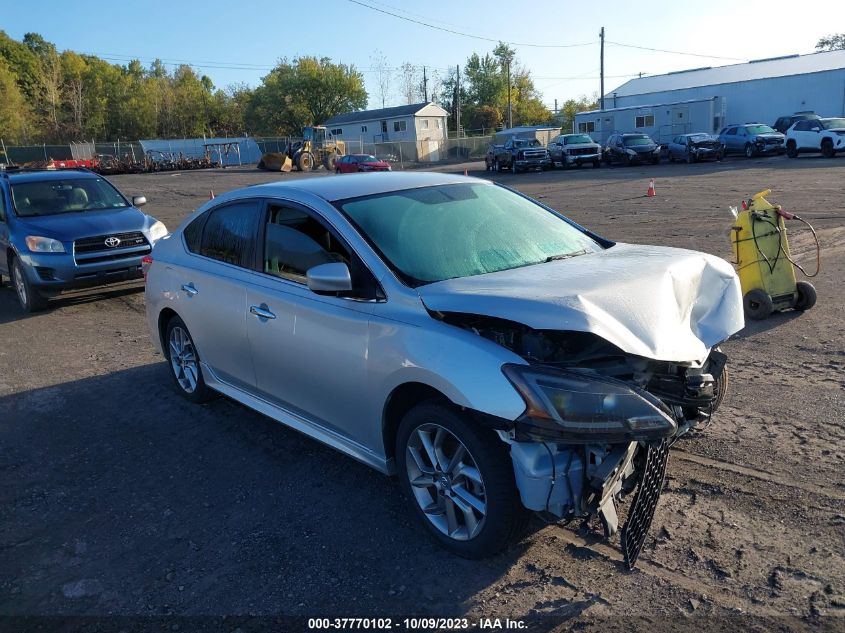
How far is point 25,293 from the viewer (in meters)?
9.38

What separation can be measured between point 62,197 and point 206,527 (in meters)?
8.35

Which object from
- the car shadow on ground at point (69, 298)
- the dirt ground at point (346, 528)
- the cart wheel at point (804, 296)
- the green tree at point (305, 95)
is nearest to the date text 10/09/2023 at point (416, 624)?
the dirt ground at point (346, 528)

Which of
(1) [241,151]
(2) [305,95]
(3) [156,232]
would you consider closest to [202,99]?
(2) [305,95]

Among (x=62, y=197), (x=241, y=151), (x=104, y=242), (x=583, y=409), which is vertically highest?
(x=241, y=151)

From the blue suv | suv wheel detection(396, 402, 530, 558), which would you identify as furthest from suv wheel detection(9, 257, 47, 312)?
suv wheel detection(396, 402, 530, 558)

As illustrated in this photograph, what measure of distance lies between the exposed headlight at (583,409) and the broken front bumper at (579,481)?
0.45ft

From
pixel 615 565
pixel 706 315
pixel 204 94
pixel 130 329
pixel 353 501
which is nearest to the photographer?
pixel 615 565

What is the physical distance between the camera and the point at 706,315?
3697mm

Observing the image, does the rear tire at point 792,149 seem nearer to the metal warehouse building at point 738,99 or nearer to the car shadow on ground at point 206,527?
the metal warehouse building at point 738,99

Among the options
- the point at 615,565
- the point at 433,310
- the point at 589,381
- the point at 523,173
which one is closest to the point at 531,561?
the point at 615,565

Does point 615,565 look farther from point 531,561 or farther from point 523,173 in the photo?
point 523,173

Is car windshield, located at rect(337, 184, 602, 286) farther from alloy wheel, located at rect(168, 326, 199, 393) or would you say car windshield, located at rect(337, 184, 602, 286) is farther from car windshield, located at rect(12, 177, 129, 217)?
car windshield, located at rect(12, 177, 129, 217)

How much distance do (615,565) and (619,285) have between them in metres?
1.31

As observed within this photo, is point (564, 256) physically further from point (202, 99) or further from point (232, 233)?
point (202, 99)
